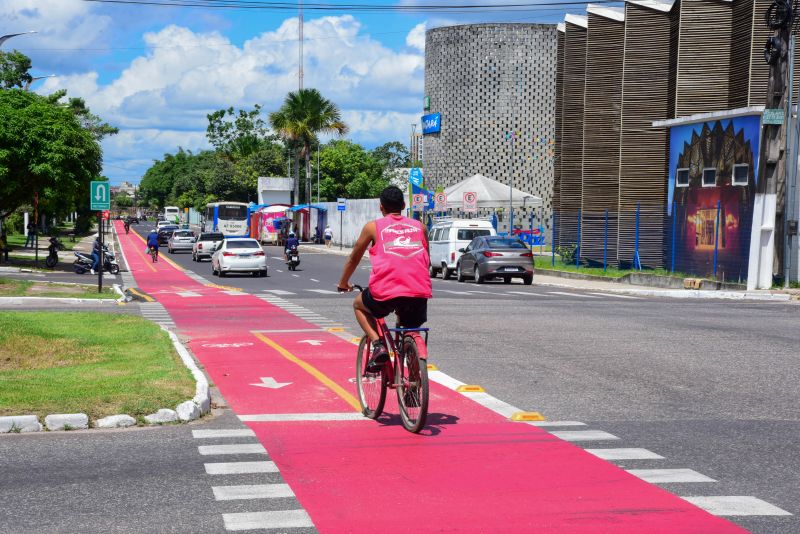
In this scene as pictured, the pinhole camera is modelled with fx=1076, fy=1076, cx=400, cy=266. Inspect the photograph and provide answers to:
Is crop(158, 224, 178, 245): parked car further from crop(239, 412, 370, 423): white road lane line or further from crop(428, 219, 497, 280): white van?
crop(239, 412, 370, 423): white road lane line

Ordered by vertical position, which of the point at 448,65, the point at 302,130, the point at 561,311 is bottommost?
the point at 561,311

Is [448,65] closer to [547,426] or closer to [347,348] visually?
[347,348]

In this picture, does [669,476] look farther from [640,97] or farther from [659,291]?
[640,97]

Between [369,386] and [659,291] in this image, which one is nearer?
[369,386]

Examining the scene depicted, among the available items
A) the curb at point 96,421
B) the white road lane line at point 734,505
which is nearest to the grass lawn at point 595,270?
the curb at point 96,421

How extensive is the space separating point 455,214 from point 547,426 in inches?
2923

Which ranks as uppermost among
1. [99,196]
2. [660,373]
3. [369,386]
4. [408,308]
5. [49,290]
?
[99,196]

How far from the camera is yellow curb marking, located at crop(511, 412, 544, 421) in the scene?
953cm

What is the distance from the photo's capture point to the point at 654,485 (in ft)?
22.8

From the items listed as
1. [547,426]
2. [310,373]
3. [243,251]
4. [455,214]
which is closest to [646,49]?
[243,251]

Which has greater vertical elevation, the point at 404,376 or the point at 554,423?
the point at 404,376

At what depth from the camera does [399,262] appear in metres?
8.74

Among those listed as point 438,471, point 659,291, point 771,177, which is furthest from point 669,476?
point 771,177

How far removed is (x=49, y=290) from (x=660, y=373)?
19677mm
